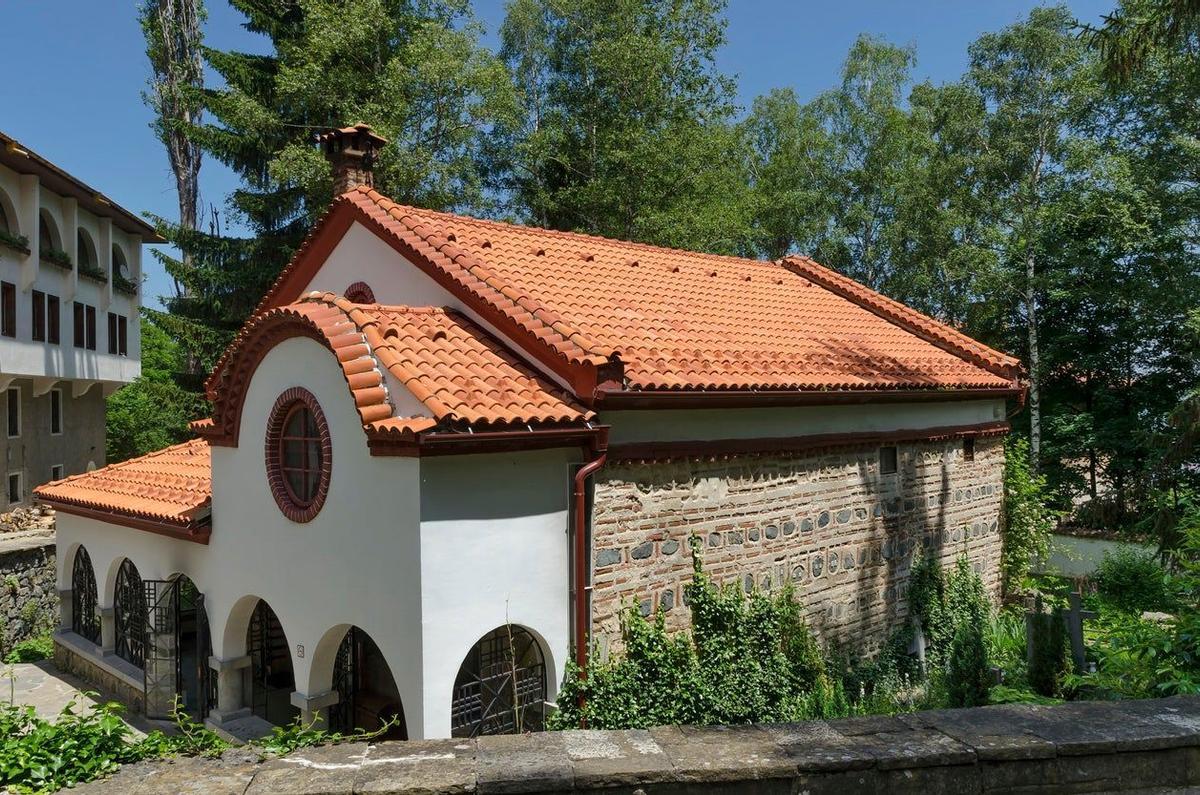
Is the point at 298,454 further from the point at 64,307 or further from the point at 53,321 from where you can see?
the point at 64,307

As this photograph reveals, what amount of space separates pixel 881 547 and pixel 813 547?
136 cm

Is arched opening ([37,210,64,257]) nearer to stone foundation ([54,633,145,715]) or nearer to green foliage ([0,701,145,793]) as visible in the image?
stone foundation ([54,633,145,715])

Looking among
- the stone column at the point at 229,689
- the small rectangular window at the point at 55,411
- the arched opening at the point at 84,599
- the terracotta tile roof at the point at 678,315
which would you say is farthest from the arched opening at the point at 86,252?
the stone column at the point at 229,689

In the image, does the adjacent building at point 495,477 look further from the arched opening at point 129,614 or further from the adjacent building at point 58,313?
the adjacent building at point 58,313

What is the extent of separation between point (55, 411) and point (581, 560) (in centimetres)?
1880

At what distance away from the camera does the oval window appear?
664 centimetres

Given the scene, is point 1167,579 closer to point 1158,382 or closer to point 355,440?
point 355,440

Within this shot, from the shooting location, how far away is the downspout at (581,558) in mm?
6387

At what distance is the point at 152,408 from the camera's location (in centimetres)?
2259

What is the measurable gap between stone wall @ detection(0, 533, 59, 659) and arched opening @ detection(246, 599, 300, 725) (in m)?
6.16

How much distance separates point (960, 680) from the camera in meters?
8.29

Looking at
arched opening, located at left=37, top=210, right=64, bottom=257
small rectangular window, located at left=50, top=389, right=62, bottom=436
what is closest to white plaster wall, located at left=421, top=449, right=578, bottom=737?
arched opening, located at left=37, top=210, right=64, bottom=257

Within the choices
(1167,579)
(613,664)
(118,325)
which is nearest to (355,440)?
(613,664)

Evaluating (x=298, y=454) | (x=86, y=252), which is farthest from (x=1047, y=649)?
(x=86, y=252)
